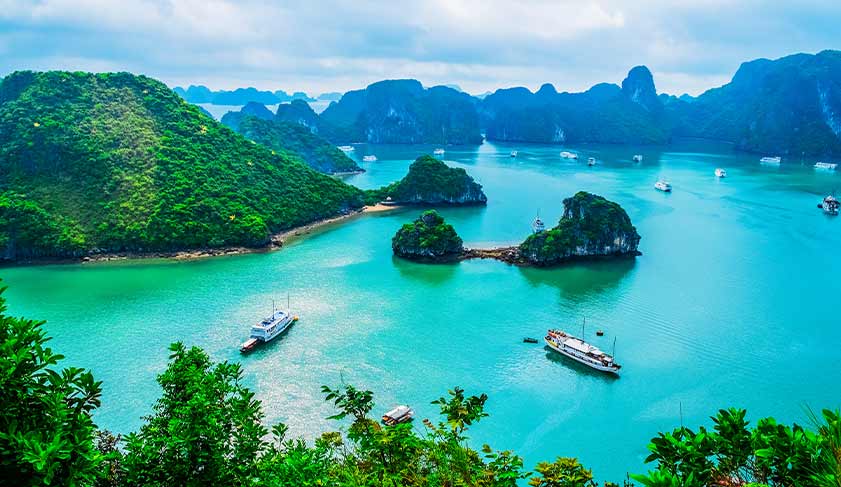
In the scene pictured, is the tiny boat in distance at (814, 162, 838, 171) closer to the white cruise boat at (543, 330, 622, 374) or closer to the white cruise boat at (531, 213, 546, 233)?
the white cruise boat at (531, 213, 546, 233)

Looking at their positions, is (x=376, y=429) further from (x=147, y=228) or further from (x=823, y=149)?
(x=823, y=149)

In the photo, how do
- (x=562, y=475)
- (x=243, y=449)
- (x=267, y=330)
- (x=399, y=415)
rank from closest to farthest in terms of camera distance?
(x=562, y=475) < (x=243, y=449) < (x=399, y=415) < (x=267, y=330)

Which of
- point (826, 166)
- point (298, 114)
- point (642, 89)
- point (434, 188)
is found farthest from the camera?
point (642, 89)

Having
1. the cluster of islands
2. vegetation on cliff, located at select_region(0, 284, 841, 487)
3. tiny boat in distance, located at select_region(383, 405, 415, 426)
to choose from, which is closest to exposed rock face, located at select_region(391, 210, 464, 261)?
the cluster of islands

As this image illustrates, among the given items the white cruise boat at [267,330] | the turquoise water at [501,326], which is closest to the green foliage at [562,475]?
the turquoise water at [501,326]

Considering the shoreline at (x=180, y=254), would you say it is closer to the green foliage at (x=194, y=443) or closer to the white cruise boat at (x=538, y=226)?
the white cruise boat at (x=538, y=226)

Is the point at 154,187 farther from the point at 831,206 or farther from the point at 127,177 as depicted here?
the point at 831,206

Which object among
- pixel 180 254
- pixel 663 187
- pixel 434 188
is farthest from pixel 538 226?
pixel 180 254
